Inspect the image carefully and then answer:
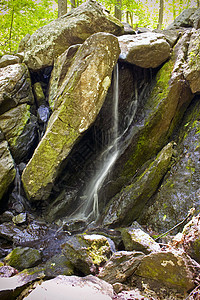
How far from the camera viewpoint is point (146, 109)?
6.98m

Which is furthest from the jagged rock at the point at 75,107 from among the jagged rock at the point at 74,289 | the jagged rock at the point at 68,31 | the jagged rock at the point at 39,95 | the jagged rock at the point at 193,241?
the jagged rock at the point at 193,241

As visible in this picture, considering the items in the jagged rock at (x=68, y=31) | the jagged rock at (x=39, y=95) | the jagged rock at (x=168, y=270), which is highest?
the jagged rock at (x=68, y=31)

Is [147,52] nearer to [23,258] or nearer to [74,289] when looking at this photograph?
[74,289]

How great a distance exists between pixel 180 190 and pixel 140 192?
3.80 ft

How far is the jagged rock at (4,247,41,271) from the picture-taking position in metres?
4.28

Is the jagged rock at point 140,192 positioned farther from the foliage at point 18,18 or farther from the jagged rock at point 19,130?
the foliage at point 18,18

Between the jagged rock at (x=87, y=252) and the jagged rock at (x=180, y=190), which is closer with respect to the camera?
the jagged rock at (x=87, y=252)

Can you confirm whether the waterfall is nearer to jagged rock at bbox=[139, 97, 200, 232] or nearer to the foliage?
jagged rock at bbox=[139, 97, 200, 232]

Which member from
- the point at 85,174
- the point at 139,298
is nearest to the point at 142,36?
the point at 85,174

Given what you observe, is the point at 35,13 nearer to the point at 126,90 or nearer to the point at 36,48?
the point at 36,48

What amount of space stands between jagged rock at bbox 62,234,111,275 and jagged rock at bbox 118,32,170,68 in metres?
6.56

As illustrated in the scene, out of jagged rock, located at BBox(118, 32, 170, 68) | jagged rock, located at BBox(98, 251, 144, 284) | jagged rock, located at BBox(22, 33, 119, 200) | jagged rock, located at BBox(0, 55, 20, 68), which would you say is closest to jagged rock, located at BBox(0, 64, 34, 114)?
jagged rock, located at BBox(0, 55, 20, 68)

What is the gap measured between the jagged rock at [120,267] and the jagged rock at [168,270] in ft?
0.43

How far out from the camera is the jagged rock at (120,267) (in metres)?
3.13
